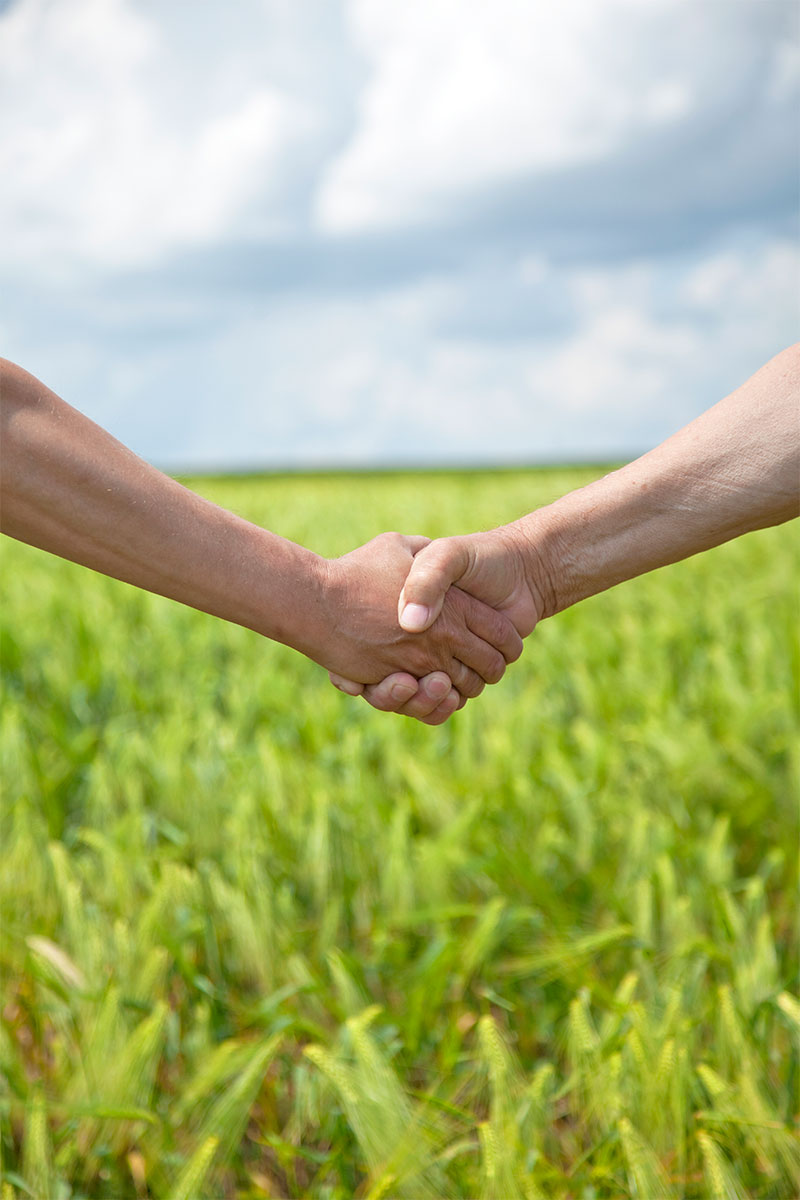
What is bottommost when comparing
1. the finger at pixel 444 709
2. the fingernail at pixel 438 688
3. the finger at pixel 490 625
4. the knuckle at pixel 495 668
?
the finger at pixel 444 709

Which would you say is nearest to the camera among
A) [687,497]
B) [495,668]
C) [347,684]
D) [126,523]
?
A: [126,523]

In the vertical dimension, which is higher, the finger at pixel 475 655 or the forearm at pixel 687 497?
the forearm at pixel 687 497

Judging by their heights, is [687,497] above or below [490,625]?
above

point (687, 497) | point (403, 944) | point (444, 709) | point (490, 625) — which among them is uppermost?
point (687, 497)

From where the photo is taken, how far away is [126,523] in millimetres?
1530

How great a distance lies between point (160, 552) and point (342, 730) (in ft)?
4.84

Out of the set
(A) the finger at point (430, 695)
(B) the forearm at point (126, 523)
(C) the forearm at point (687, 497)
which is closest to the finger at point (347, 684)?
(A) the finger at point (430, 695)

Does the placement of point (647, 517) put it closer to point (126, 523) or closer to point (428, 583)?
point (428, 583)

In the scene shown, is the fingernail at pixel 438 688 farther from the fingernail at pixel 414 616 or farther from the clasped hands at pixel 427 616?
the fingernail at pixel 414 616

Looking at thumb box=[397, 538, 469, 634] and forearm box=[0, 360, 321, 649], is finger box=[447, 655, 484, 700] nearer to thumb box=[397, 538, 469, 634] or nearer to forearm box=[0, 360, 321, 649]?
thumb box=[397, 538, 469, 634]

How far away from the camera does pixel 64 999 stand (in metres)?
1.72

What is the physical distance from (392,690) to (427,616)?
0.64 feet

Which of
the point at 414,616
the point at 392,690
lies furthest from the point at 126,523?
the point at 392,690

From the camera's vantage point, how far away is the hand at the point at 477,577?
187cm
